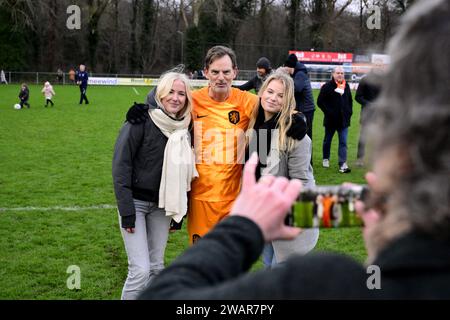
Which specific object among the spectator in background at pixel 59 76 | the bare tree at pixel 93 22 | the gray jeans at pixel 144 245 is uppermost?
the bare tree at pixel 93 22

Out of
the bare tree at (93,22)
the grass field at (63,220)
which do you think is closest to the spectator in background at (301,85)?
the grass field at (63,220)

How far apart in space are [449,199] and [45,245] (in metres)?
5.79

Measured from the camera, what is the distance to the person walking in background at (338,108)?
9.98 m

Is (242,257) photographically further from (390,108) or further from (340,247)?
(340,247)

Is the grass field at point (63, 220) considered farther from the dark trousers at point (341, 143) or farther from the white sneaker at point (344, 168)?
the dark trousers at point (341, 143)

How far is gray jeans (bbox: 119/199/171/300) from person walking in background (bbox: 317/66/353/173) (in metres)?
6.39

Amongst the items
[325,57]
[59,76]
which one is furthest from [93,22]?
[325,57]

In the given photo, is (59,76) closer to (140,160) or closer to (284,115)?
(140,160)

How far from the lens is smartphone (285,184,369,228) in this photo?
1.23 metres

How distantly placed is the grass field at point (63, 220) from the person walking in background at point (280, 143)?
1618mm

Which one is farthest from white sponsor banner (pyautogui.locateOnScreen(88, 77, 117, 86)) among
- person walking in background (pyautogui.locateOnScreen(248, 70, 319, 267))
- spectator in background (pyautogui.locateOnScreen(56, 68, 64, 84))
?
person walking in background (pyautogui.locateOnScreen(248, 70, 319, 267))

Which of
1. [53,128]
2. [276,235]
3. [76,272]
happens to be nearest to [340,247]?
[76,272]

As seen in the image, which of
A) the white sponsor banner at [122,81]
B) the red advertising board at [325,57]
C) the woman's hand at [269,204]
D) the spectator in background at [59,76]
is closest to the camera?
the woman's hand at [269,204]

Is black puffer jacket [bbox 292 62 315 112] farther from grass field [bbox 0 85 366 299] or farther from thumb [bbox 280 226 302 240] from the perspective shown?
thumb [bbox 280 226 302 240]
